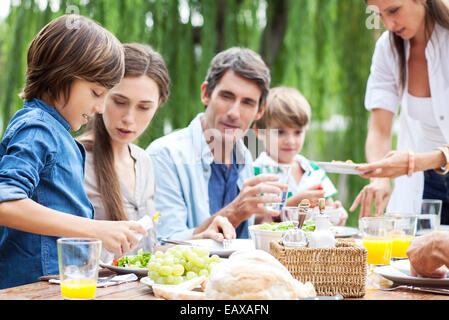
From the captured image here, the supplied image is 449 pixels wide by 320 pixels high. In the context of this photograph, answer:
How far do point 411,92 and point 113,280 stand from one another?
207 cm

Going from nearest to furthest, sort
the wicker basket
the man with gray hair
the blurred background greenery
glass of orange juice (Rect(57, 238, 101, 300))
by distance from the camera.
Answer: glass of orange juice (Rect(57, 238, 101, 300)) < the wicker basket < the man with gray hair < the blurred background greenery

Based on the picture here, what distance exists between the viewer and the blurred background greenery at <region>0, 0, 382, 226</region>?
354 centimetres

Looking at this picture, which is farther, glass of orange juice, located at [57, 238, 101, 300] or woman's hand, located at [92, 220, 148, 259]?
woman's hand, located at [92, 220, 148, 259]

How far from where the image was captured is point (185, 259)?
1324 mm

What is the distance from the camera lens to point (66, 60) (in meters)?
1.59

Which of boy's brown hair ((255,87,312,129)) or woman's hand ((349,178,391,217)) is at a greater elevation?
boy's brown hair ((255,87,312,129))

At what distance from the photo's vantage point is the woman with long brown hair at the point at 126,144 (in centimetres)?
219

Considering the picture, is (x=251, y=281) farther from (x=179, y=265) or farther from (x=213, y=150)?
(x=213, y=150)

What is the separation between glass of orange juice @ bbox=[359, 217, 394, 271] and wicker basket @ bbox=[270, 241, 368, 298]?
0.38 meters

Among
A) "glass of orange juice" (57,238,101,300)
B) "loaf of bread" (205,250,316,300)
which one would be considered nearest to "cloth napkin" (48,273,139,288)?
"glass of orange juice" (57,238,101,300)

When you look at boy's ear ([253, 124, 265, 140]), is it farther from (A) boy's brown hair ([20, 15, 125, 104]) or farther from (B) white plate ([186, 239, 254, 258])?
(A) boy's brown hair ([20, 15, 125, 104])
